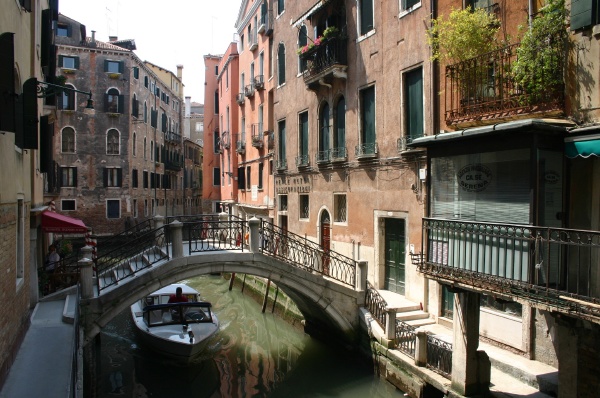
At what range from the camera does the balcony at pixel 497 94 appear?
7.24 meters

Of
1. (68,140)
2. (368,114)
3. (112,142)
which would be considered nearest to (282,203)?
(368,114)

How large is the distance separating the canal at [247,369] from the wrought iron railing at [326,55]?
26.3 feet

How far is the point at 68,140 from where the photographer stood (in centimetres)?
3262

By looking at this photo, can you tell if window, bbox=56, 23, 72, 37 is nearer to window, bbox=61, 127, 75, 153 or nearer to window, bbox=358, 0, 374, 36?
window, bbox=61, 127, 75, 153

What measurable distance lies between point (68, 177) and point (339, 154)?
23.8m

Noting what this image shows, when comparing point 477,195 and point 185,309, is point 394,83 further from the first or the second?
point 185,309

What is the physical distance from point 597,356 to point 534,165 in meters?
2.89

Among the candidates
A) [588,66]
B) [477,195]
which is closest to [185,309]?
[477,195]

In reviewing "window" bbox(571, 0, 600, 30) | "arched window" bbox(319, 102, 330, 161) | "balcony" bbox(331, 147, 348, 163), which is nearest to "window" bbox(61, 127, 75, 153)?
"arched window" bbox(319, 102, 330, 161)

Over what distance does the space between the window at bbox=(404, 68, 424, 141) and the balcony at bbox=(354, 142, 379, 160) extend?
4.24 feet

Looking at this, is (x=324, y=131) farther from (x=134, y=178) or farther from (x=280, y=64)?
(x=134, y=178)

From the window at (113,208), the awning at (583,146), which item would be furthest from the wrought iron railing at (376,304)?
the window at (113,208)

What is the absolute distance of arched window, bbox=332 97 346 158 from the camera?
597 inches

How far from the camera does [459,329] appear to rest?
8.49 m
